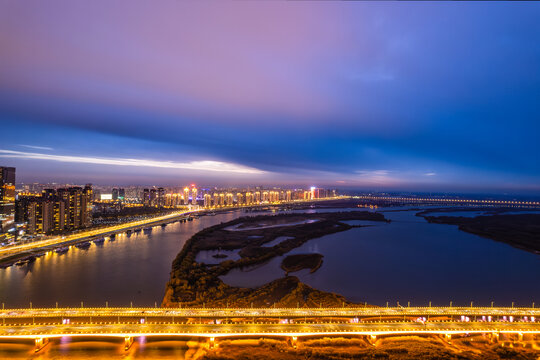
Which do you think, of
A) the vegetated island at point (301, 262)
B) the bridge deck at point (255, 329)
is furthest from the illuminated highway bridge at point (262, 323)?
the vegetated island at point (301, 262)

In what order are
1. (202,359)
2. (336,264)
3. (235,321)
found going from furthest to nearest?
(336,264), (235,321), (202,359)

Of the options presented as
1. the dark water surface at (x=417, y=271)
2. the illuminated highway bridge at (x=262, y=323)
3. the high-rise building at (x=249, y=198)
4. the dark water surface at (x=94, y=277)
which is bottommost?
the dark water surface at (x=417, y=271)

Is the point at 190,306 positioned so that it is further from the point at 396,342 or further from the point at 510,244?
the point at 510,244

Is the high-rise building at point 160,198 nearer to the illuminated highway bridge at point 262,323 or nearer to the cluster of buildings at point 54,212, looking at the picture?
the cluster of buildings at point 54,212

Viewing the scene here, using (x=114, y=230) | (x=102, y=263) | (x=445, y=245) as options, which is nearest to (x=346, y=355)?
(x=102, y=263)

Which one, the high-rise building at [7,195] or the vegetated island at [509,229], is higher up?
the high-rise building at [7,195]

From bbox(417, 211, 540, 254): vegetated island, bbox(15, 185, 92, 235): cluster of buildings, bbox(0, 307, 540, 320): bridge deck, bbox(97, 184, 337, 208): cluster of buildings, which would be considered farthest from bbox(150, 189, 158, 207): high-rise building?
bbox(417, 211, 540, 254): vegetated island
